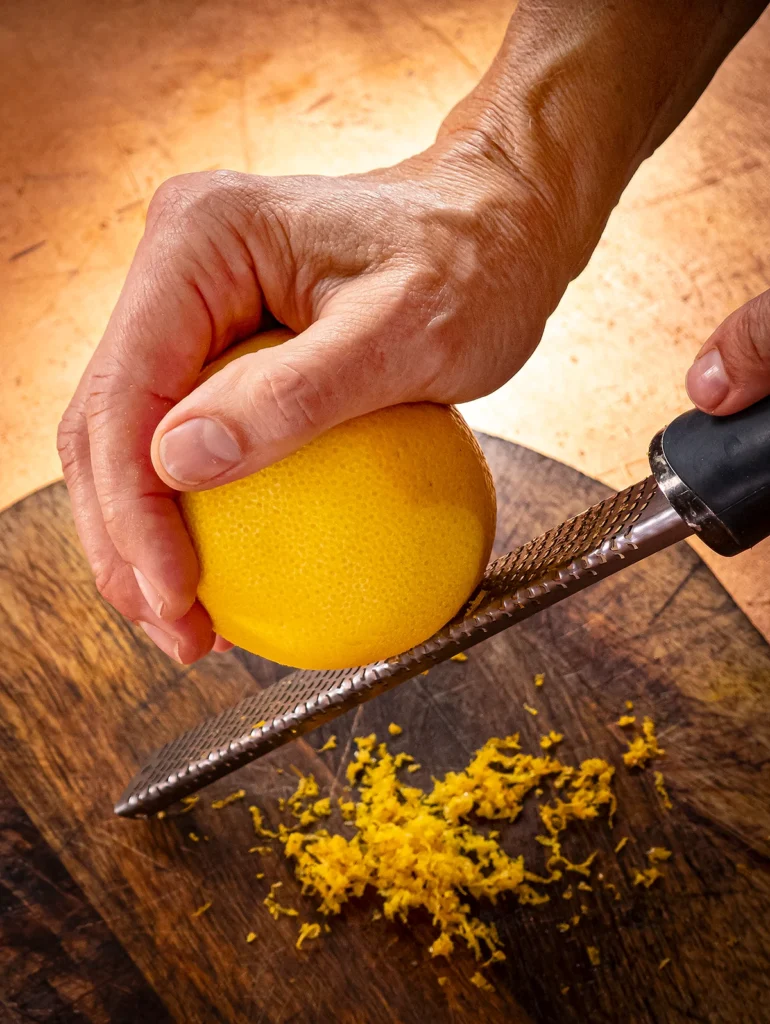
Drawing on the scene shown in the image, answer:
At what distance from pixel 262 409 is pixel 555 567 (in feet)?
1.19

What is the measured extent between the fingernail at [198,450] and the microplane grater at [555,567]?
0.34m

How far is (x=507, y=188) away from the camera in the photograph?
1.07m

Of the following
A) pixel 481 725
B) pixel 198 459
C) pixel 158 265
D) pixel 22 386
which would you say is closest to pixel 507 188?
pixel 158 265

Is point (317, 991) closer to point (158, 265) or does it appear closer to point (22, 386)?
point (158, 265)

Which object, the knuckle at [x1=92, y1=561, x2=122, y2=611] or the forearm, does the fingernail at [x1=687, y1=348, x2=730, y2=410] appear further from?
the knuckle at [x1=92, y1=561, x2=122, y2=611]

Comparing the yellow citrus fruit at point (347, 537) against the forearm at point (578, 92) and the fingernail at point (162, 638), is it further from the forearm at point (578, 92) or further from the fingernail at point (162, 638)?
the forearm at point (578, 92)

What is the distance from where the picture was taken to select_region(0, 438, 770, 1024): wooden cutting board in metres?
1.05

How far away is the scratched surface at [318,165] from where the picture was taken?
6.84 feet

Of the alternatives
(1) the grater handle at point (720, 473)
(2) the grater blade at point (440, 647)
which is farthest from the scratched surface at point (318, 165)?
(1) the grater handle at point (720, 473)

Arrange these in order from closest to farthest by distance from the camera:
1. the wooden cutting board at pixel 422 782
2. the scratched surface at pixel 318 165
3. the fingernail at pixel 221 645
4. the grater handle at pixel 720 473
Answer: the grater handle at pixel 720 473, the wooden cutting board at pixel 422 782, the fingernail at pixel 221 645, the scratched surface at pixel 318 165

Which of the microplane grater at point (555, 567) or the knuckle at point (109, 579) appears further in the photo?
the knuckle at point (109, 579)

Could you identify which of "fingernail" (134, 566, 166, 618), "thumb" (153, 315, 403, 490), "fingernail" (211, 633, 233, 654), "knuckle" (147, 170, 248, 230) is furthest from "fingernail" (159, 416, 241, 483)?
"fingernail" (211, 633, 233, 654)

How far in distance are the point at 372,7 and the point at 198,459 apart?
2734 mm

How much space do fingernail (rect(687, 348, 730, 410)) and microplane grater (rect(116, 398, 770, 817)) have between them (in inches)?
0.7
